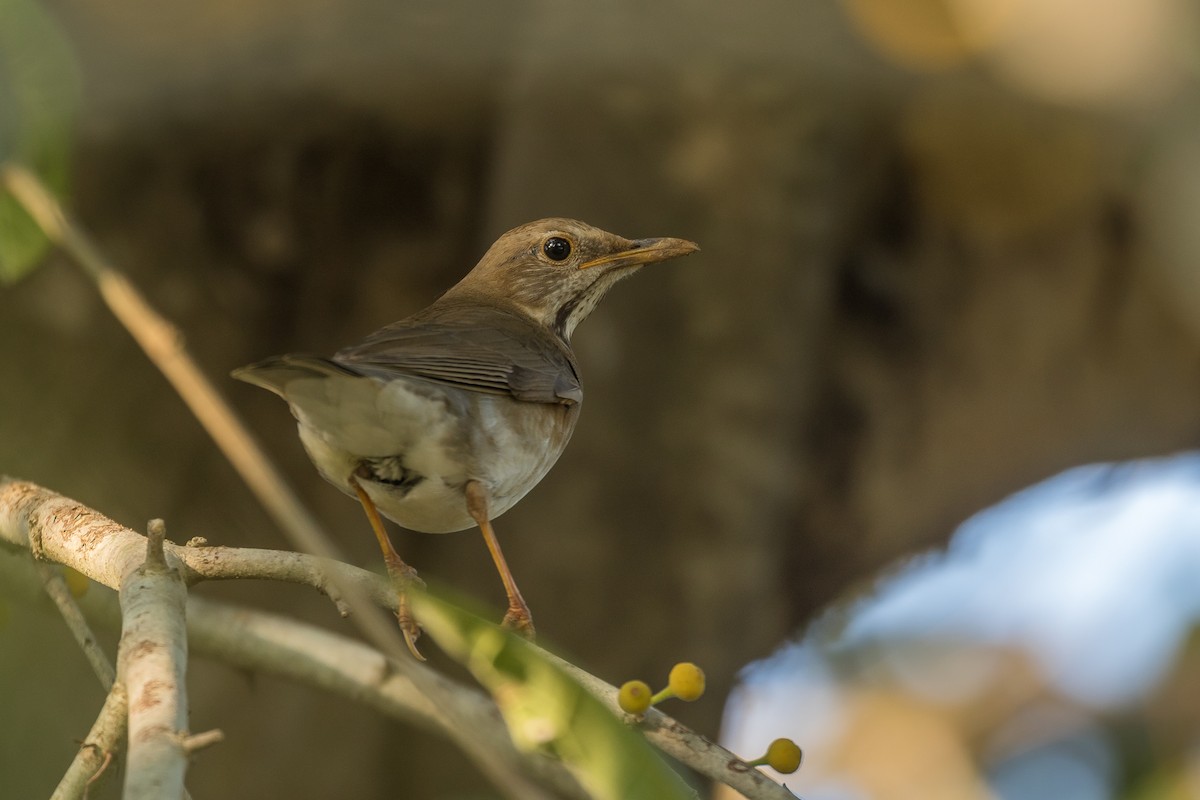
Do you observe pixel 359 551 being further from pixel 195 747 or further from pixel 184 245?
pixel 195 747

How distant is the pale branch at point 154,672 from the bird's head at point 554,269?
2444 millimetres

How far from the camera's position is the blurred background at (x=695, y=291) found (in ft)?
21.3

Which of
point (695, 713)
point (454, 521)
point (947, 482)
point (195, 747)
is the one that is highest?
point (947, 482)

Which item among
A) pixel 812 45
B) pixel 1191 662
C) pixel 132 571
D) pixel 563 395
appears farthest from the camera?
pixel 1191 662

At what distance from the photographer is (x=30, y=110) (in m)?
2.67

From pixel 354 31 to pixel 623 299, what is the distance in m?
2.09

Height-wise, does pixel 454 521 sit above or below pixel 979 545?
below

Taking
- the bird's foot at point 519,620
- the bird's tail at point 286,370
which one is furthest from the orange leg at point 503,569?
the bird's tail at point 286,370

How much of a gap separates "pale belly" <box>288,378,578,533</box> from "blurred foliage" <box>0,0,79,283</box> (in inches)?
31.6

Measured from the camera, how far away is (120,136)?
6.43m

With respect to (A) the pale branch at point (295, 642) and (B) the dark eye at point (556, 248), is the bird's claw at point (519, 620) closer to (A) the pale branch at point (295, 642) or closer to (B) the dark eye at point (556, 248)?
(A) the pale branch at point (295, 642)

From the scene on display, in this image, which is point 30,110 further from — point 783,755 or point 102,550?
point 783,755

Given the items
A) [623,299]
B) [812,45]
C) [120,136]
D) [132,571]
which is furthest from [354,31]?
[132,571]

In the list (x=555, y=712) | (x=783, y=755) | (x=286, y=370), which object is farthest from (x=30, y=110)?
(x=783, y=755)
